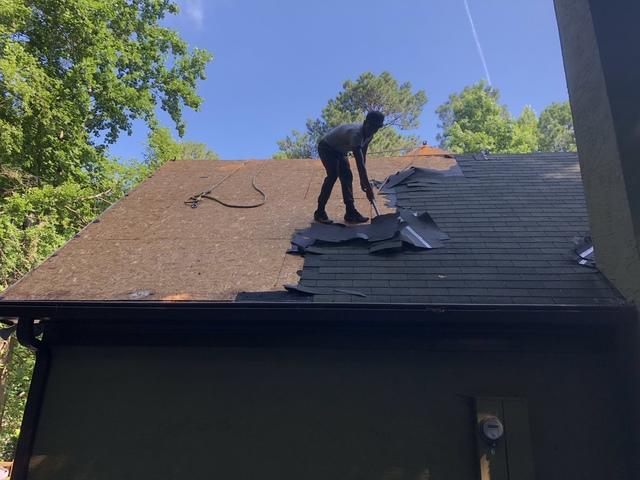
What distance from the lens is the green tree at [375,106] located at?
1096 inches

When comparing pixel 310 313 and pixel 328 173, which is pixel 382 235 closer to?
pixel 328 173

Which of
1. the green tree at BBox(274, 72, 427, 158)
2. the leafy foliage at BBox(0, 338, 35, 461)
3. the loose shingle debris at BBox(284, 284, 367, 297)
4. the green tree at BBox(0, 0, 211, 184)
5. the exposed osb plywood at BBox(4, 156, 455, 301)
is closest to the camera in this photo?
the loose shingle debris at BBox(284, 284, 367, 297)

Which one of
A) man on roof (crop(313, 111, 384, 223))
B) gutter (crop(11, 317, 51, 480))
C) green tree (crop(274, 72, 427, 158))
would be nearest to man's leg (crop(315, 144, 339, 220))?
man on roof (crop(313, 111, 384, 223))

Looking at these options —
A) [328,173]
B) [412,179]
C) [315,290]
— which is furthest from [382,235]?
[412,179]

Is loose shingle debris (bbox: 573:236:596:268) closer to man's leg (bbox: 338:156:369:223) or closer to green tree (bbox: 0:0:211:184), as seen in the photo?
man's leg (bbox: 338:156:369:223)

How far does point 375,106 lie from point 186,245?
26.2 metres

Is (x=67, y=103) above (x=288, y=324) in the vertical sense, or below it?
above

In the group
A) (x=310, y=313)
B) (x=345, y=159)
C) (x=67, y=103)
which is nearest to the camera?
(x=310, y=313)

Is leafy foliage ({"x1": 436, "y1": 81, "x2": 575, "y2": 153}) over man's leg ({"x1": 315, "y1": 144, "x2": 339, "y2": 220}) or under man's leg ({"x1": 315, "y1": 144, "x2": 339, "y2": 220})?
over

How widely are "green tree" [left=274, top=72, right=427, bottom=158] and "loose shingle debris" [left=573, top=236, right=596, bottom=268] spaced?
24487 millimetres

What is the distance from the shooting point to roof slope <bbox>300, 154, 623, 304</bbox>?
3.03 m

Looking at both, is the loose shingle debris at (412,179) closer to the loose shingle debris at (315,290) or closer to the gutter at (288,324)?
the loose shingle debris at (315,290)

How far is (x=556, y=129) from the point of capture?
28.7 metres

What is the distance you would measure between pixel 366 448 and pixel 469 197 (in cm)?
325
